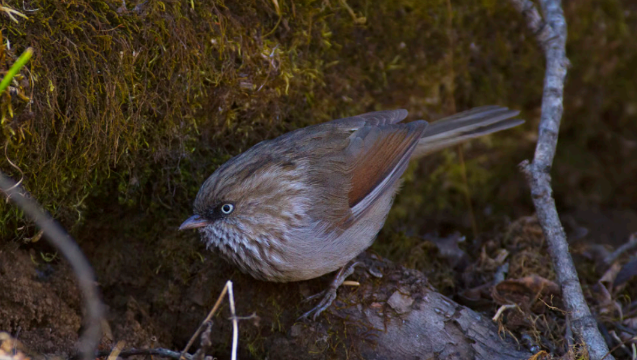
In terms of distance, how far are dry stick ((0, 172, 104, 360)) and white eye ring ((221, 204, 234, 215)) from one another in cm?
85

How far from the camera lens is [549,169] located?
4.12 m

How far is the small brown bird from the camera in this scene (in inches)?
139

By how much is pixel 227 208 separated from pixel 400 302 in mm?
1254

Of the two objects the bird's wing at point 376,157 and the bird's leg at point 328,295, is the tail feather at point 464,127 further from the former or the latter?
the bird's leg at point 328,295

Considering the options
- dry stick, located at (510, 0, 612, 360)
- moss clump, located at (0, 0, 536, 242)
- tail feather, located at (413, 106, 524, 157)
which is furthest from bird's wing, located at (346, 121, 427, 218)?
dry stick, located at (510, 0, 612, 360)

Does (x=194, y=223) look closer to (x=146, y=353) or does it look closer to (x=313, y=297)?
(x=146, y=353)

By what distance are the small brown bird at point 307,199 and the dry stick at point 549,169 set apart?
912 millimetres

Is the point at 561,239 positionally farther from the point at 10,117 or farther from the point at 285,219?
the point at 10,117

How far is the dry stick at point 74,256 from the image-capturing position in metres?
Answer: 3.06

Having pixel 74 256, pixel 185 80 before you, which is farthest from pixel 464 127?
pixel 74 256

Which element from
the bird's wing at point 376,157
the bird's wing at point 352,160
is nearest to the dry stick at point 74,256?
the bird's wing at point 352,160

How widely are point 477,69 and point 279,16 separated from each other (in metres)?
2.19

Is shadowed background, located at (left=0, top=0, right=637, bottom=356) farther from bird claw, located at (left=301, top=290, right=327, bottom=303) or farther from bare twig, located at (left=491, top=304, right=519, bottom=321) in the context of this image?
bare twig, located at (left=491, top=304, right=519, bottom=321)

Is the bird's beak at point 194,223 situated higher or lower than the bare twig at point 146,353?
higher
